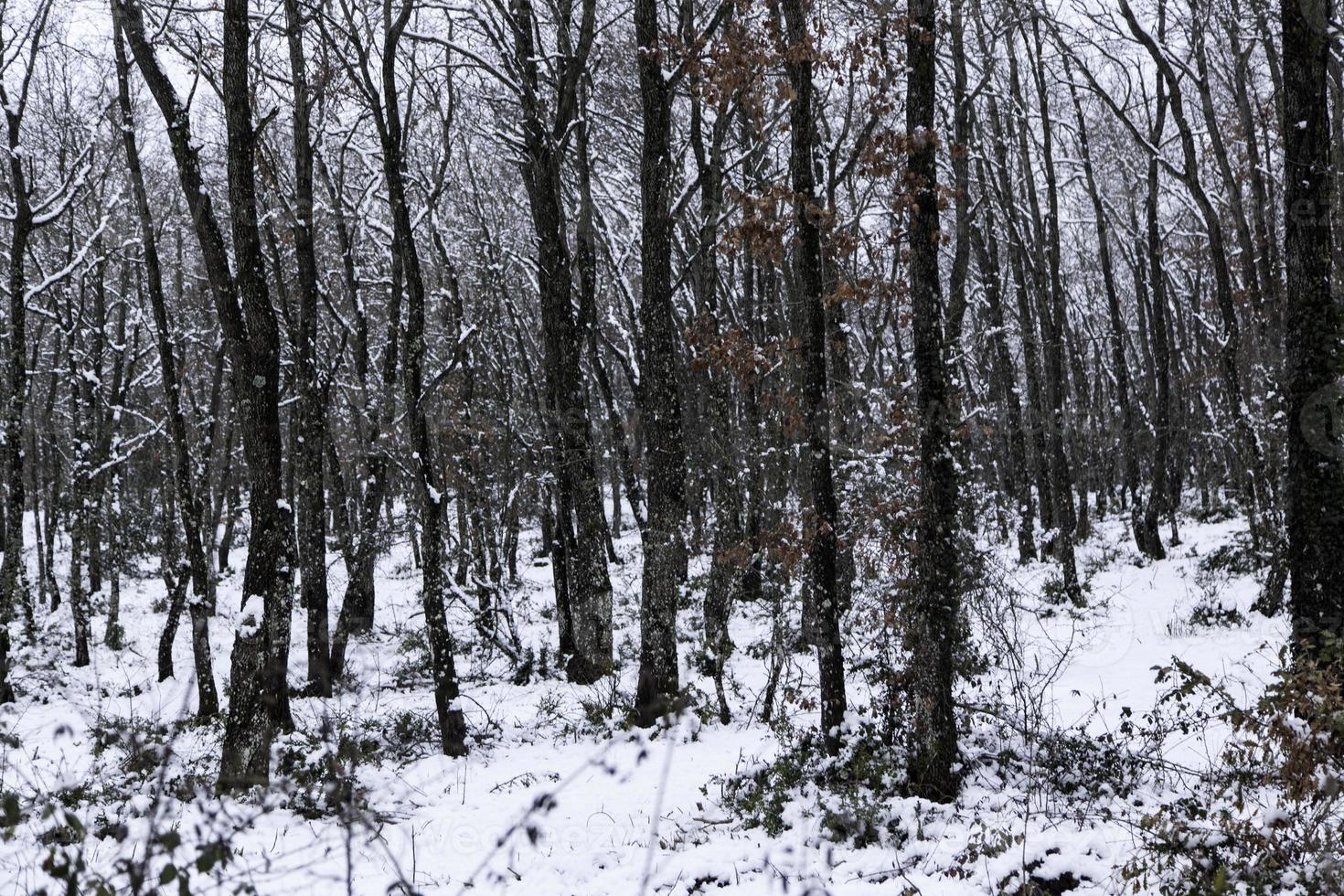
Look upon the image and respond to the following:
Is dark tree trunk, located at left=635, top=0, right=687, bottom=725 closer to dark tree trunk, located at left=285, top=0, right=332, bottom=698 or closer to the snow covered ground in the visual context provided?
the snow covered ground

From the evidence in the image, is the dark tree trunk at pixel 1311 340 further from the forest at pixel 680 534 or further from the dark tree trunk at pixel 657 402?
the dark tree trunk at pixel 657 402

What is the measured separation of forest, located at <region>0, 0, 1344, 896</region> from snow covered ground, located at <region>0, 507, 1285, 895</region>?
0.06 meters

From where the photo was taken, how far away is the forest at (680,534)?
5543 millimetres

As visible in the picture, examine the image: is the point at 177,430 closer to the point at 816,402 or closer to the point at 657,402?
the point at 657,402

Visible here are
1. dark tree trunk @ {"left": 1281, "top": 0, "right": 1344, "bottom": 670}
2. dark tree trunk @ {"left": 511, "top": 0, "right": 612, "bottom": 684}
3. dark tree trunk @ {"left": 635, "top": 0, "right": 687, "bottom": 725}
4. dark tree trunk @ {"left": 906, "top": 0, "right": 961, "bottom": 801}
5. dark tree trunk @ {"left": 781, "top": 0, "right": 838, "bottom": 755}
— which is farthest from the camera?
dark tree trunk @ {"left": 511, "top": 0, "right": 612, "bottom": 684}

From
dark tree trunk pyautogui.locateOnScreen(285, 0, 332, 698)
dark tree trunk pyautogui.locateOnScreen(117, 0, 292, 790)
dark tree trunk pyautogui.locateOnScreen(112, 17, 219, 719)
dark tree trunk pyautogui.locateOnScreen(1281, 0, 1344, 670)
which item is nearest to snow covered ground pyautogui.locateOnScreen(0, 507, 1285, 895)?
dark tree trunk pyautogui.locateOnScreen(117, 0, 292, 790)

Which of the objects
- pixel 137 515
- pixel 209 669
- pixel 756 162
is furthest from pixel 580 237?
pixel 137 515

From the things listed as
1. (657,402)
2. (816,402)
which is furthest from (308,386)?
(816,402)

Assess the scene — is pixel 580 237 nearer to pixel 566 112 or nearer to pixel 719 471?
pixel 566 112

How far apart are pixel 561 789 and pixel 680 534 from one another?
15.6 feet

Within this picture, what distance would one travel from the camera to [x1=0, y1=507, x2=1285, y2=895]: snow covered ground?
4.99 meters

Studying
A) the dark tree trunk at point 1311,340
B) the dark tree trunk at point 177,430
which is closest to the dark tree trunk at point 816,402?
the dark tree trunk at point 1311,340

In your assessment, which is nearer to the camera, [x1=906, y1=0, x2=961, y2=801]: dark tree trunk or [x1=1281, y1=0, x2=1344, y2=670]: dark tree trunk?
[x1=906, y1=0, x2=961, y2=801]: dark tree trunk

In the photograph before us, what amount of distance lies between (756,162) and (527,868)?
1380 centimetres
